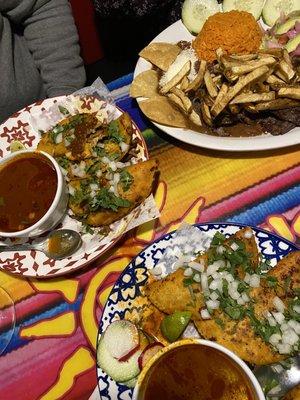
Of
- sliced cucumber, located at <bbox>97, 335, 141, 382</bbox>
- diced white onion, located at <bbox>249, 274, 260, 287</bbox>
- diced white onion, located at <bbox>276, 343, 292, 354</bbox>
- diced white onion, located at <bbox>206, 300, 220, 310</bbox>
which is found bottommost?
sliced cucumber, located at <bbox>97, 335, 141, 382</bbox>

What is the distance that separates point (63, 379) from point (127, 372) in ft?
1.01

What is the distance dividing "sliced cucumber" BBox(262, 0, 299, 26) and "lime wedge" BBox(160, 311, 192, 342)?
147 cm

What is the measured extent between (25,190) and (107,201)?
0.29 m

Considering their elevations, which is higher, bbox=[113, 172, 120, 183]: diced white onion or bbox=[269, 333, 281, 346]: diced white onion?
bbox=[113, 172, 120, 183]: diced white onion

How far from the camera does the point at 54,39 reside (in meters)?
2.31

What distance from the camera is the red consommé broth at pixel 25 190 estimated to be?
1.60m

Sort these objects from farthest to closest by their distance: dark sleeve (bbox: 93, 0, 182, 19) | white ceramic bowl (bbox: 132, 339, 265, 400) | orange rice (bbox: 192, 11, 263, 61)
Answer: dark sleeve (bbox: 93, 0, 182, 19) < orange rice (bbox: 192, 11, 263, 61) < white ceramic bowl (bbox: 132, 339, 265, 400)

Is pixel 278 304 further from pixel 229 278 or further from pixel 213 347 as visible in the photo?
pixel 213 347

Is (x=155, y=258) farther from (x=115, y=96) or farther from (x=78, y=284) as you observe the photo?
(x=115, y=96)

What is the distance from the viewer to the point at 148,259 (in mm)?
1564

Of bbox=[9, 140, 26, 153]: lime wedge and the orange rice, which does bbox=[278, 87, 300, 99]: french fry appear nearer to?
the orange rice

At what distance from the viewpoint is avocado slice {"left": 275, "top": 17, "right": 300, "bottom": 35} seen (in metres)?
2.08

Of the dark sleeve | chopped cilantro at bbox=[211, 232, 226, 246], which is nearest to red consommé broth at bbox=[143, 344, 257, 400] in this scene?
chopped cilantro at bbox=[211, 232, 226, 246]

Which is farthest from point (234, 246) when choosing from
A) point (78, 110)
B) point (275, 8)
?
point (275, 8)
